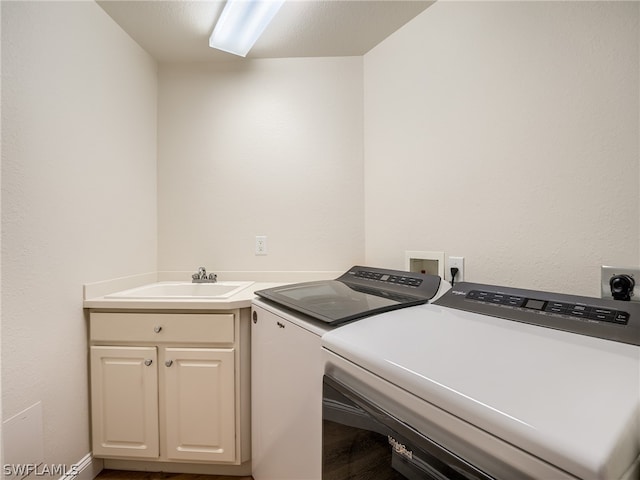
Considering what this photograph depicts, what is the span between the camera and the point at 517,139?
3.69 ft

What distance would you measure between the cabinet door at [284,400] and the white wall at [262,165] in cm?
72

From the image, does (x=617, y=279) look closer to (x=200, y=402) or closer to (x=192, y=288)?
(x=200, y=402)

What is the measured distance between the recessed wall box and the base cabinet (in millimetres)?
949

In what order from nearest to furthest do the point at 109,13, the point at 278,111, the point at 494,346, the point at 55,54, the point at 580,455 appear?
the point at 580,455 < the point at 494,346 < the point at 55,54 < the point at 109,13 < the point at 278,111

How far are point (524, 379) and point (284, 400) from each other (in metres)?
0.82

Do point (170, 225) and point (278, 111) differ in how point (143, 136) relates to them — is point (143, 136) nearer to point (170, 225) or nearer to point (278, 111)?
point (170, 225)

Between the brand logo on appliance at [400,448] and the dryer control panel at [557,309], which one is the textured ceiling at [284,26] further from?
the brand logo on appliance at [400,448]

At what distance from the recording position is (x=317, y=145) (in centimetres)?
185

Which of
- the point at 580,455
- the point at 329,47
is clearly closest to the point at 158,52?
the point at 329,47

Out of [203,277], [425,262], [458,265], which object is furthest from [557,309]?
[203,277]

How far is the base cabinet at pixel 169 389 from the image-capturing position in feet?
4.34

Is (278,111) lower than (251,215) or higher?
higher

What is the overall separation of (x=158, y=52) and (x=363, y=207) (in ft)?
5.43

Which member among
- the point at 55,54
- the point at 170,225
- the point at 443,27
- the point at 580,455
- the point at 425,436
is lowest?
the point at 425,436
